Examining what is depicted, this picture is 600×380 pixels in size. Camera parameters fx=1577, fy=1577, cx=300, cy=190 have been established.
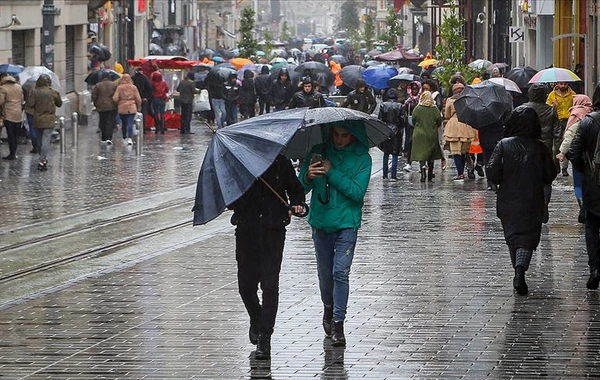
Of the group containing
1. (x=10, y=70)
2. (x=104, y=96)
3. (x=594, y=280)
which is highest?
(x=10, y=70)

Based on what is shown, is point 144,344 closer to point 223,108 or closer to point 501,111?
point 501,111

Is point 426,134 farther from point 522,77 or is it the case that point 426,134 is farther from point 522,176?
point 522,176

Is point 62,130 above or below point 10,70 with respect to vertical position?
below

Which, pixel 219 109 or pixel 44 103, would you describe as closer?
pixel 44 103

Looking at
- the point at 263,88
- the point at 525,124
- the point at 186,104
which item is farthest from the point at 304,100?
the point at 263,88

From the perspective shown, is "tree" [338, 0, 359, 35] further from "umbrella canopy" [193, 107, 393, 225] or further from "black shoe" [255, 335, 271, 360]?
"black shoe" [255, 335, 271, 360]

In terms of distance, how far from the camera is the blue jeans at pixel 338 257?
34.3ft

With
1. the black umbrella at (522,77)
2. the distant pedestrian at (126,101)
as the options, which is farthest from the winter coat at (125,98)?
the black umbrella at (522,77)

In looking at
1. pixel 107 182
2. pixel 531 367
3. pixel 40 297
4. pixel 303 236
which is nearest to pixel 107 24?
pixel 107 182

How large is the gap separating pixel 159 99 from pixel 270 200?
26.3 metres

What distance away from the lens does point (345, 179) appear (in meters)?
10.4

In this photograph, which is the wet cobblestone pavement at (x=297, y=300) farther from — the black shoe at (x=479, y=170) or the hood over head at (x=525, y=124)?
the black shoe at (x=479, y=170)

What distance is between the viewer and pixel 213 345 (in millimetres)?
10664

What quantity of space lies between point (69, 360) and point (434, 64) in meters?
36.8
